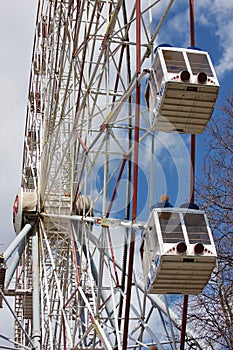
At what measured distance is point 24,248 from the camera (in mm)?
20688

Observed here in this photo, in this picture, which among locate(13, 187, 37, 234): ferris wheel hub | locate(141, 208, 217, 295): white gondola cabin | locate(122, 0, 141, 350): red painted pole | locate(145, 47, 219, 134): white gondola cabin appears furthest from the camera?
locate(13, 187, 37, 234): ferris wheel hub

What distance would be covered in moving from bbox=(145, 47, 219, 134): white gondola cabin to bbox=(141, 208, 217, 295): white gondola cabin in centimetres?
132

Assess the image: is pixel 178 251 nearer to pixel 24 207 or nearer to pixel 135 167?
pixel 135 167

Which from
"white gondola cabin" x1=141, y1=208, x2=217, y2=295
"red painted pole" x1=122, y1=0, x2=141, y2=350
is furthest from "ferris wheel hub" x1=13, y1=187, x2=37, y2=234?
"white gondola cabin" x1=141, y1=208, x2=217, y2=295

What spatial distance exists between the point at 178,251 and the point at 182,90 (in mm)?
2338

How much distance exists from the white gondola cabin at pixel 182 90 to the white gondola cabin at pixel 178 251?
1317mm

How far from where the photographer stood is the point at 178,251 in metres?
10.9

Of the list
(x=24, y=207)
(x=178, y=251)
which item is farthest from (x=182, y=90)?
(x=24, y=207)

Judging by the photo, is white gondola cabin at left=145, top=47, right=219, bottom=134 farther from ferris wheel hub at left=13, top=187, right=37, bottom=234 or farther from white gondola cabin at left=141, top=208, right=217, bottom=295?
ferris wheel hub at left=13, top=187, right=37, bottom=234

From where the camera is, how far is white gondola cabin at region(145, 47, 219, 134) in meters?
11.0

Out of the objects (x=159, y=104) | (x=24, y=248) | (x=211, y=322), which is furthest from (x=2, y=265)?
(x=159, y=104)

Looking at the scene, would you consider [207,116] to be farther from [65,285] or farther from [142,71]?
[65,285]

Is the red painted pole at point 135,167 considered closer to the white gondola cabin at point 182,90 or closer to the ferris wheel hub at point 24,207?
the white gondola cabin at point 182,90

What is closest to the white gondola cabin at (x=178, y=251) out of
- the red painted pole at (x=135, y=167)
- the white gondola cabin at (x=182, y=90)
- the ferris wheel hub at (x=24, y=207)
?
the red painted pole at (x=135, y=167)
